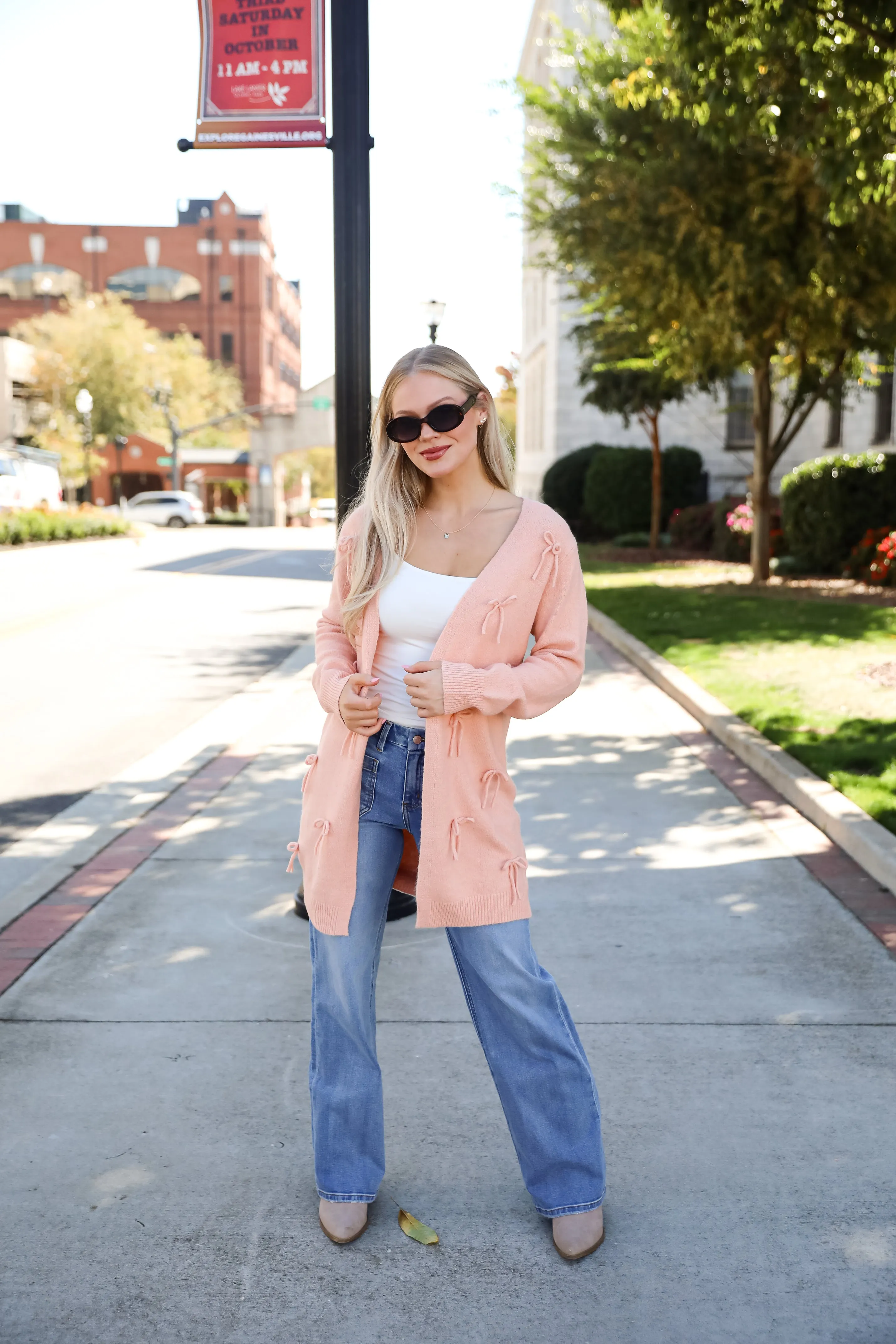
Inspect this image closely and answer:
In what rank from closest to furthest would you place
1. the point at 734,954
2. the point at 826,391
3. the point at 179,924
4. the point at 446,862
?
1. the point at 446,862
2. the point at 734,954
3. the point at 179,924
4. the point at 826,391

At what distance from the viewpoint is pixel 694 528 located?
26938mm

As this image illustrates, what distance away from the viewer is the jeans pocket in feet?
9.06

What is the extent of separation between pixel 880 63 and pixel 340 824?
7518mm

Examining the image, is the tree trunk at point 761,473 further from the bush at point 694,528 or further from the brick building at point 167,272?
the brick building at point 167,272

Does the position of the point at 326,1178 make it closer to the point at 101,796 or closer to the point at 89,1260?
the point at 89,1260

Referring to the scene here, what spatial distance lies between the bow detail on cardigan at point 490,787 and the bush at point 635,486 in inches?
1106

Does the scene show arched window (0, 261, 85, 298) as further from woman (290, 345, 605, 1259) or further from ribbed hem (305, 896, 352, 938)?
ribbed hem (305, 896, 352, 938)

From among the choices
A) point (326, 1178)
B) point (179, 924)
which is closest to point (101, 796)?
point (179, 924)

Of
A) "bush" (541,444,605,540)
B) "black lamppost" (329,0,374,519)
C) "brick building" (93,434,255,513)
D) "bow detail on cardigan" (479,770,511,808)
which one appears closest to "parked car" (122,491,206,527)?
"brick building" (93,434,255,513)

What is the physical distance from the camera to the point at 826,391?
64.3 ft

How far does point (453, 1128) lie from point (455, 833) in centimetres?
106

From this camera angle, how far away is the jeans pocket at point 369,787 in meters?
2.76

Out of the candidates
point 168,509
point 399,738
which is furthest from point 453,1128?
point 168,509

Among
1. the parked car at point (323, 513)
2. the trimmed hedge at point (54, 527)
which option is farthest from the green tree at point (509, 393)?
the trimmed hedge at point (54, 527)
